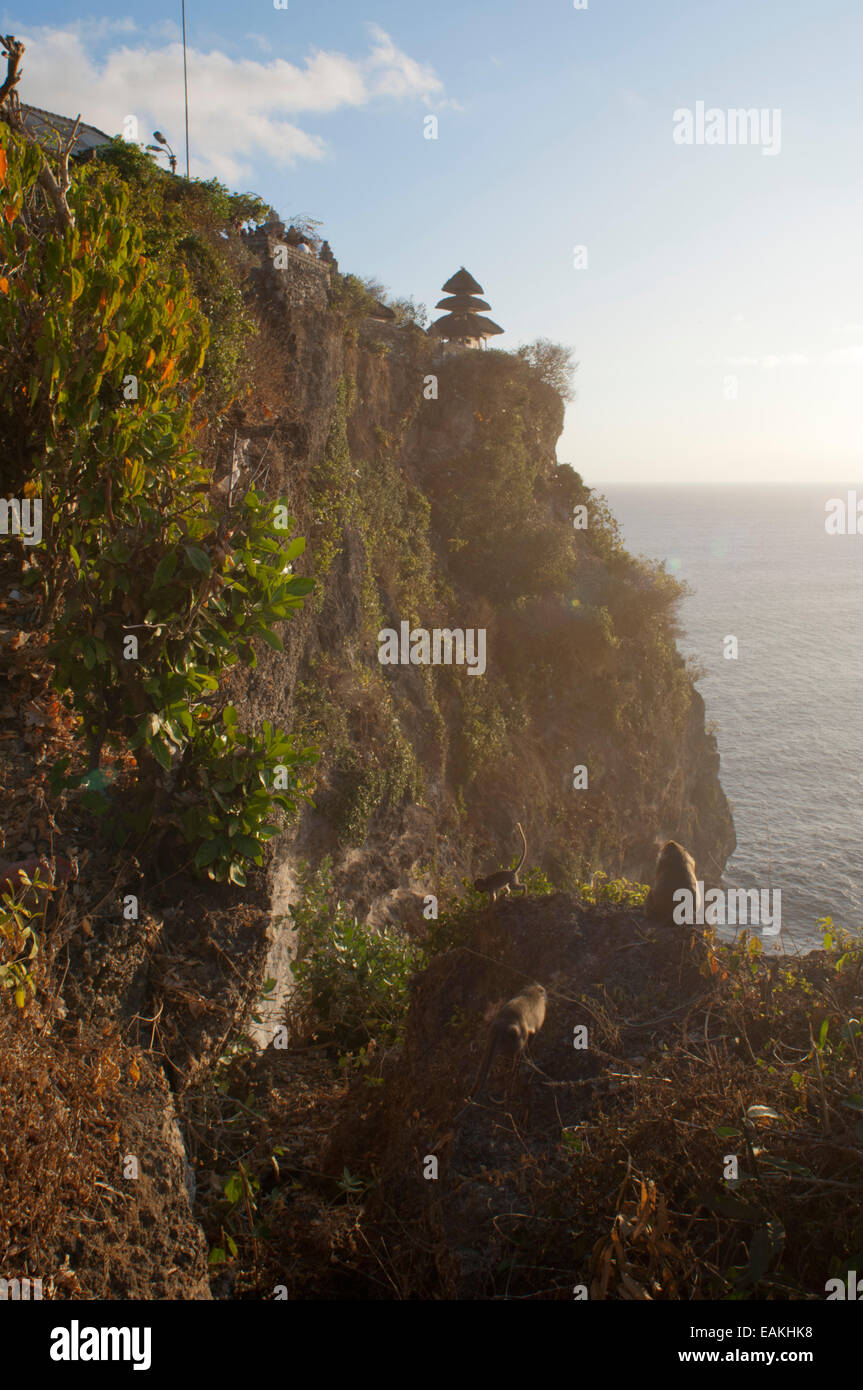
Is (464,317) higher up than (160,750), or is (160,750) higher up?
(464,317)

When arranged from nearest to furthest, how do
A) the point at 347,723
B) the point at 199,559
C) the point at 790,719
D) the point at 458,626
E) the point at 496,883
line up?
the point at 199,559 < the point at 496,883 < the point at 347,723 < the point at 458,626 < the point at 790,719

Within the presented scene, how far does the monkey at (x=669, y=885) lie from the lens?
7684mm

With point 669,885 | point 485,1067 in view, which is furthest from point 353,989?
point 669,885

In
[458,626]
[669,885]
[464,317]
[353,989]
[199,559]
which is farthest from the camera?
[464,317]

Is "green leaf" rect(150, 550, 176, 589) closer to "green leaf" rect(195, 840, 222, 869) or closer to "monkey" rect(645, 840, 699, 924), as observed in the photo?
"green leaf" rect(195, 840, 222, 869)

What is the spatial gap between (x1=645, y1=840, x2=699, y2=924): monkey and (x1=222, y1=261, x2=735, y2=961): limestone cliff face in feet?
22.7

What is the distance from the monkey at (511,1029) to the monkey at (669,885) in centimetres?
181

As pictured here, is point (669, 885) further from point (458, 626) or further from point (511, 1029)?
point (458, 626)

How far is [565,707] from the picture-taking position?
28766 mm

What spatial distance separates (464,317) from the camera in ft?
108

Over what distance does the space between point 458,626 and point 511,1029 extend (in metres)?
21.4
